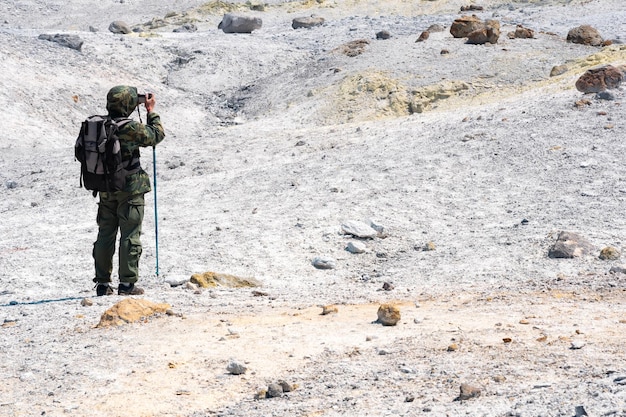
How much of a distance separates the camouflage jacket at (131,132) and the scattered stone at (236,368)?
2474 mm

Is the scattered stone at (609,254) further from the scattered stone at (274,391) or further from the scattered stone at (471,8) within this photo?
the scattered stone at (471,8)

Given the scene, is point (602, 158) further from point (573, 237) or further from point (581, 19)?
point (581, 19)

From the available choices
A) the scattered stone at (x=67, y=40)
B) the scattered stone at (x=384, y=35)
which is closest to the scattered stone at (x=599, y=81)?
the scattered stone at (x=384, y=35)

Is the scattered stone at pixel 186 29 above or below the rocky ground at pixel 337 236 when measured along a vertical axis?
below

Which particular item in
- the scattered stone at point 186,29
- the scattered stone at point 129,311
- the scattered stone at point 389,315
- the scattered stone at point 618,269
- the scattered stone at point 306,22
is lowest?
the scattered stone at point 186,29

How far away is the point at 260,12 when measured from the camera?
37250mm

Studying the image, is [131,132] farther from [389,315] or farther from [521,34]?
[521,34]

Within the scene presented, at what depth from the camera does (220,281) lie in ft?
30.5

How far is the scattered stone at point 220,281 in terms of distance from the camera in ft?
30.1

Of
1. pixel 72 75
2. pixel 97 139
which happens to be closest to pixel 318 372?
pixel 97 139

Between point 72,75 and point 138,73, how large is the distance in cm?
289

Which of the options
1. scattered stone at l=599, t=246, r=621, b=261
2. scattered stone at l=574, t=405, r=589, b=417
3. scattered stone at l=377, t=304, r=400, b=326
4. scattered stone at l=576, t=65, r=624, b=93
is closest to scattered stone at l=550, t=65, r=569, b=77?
scattered stone at l=576, t=65, r=624, b=93

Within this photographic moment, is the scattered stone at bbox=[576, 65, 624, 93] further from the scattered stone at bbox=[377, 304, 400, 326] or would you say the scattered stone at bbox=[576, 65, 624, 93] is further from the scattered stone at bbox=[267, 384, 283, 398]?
the scattered stone at bbox=[267, 384, 283, 398]

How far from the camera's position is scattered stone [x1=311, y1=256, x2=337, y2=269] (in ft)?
33.1
